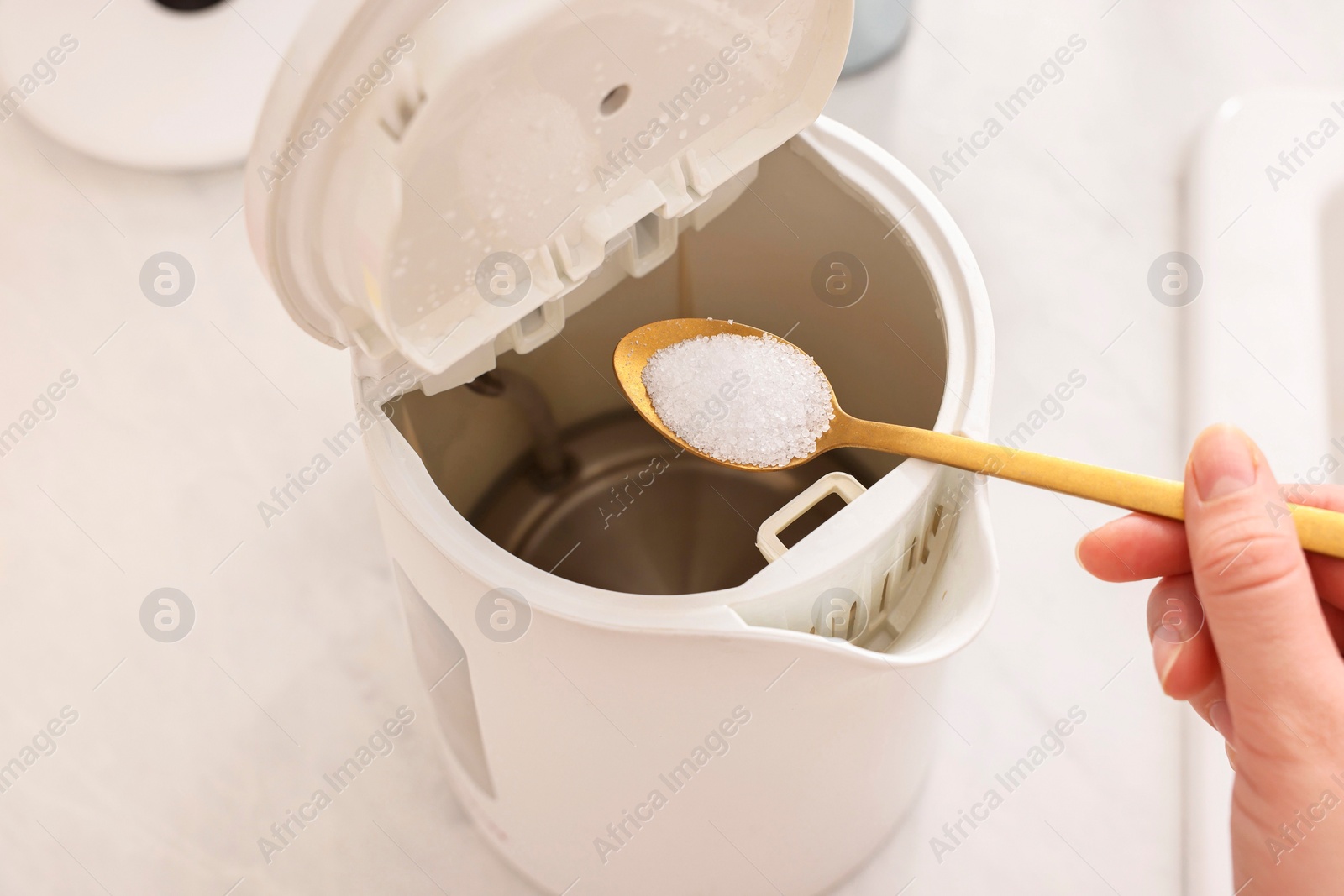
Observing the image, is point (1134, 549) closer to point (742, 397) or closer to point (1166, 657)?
point (1166, 657)

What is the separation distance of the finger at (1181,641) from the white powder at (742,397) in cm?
21

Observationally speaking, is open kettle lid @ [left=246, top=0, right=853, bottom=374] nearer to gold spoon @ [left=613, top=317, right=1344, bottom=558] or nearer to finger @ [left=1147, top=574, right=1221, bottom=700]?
gold spoon @ [left=613, top=317, right=1344, bottom=558]

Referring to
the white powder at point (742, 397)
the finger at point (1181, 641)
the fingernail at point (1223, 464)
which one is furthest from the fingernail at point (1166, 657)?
the white powder at point (742, 397)

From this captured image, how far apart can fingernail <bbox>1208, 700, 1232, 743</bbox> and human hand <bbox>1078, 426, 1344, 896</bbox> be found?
9 centimetres

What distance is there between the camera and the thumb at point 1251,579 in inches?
19.3

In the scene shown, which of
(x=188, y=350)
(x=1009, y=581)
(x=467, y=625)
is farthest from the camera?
(x=188, y=350)

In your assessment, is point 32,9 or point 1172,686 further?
point 32,9

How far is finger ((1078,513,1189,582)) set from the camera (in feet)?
1.91

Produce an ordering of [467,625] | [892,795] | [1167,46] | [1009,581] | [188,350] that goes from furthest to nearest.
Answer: [1167,46] → [188,350] → [1009,581] → [892,795] → [467,625]

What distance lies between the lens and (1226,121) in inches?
42.1

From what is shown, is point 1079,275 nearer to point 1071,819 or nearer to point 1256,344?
point 1256,344

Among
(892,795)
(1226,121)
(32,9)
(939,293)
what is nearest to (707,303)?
(939,293)

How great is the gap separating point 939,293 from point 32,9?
1021 millimetres

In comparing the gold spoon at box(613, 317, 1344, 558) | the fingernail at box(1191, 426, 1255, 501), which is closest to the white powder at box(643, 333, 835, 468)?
Answer: the gold spoon at box(613, 317, 1344, 558)
